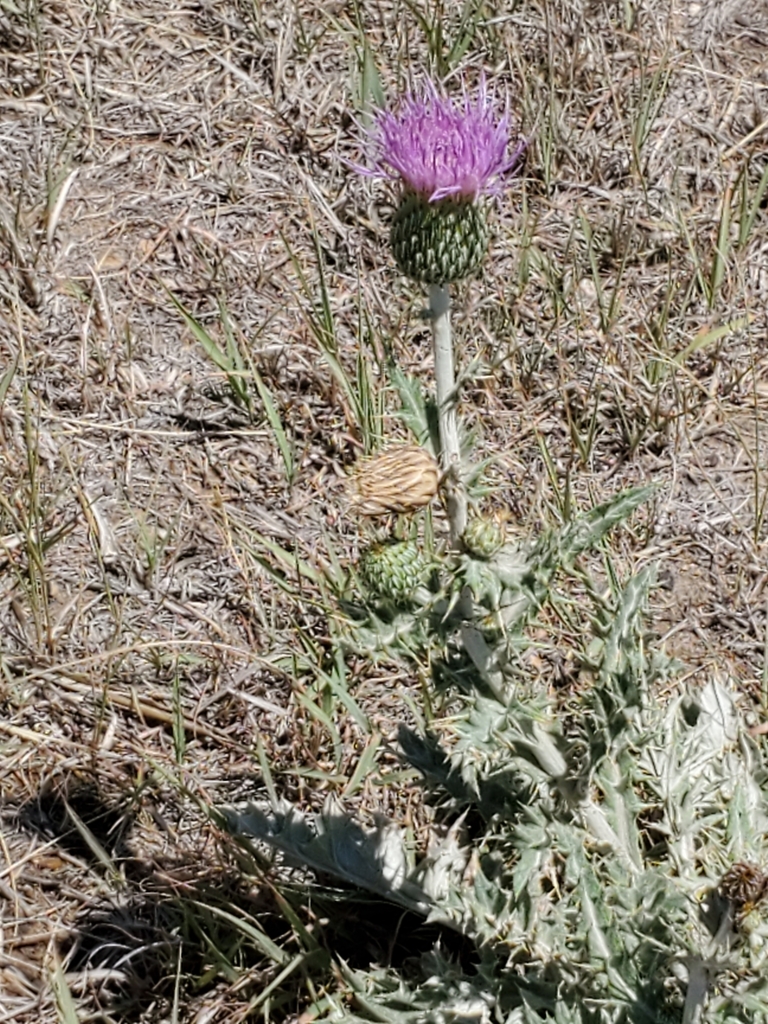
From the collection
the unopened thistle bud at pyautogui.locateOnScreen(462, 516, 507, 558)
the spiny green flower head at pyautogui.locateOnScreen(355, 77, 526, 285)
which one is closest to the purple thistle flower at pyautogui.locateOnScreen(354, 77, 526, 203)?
the spiny green flower head at pyautogui.locateOnScreen(355, 77, 526, 285)

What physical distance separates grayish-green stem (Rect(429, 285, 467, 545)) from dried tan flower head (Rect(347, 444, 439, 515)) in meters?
0.05

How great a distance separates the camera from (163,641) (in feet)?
11.6

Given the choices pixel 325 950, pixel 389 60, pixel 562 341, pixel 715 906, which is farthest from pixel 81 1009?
pixel 389 60

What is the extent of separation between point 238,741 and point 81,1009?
751 mm

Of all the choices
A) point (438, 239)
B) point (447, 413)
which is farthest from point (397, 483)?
point (438, 239)

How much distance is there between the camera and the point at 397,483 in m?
Answer: 2.32

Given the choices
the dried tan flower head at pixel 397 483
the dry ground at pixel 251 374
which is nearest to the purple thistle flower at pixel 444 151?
the dried tan flower head at pixel 397 483

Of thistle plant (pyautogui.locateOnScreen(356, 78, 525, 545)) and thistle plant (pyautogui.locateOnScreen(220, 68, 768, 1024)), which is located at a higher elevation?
thistle plant (pyautogui.locateOnScreen(356, 78, 525, 545))

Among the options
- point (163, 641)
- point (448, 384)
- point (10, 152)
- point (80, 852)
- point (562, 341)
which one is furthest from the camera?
point (10, 152)

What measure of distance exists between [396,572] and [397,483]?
196mm

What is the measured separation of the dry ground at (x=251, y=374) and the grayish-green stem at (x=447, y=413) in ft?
3.32

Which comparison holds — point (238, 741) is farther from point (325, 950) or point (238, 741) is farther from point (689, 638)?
point (689, 638)

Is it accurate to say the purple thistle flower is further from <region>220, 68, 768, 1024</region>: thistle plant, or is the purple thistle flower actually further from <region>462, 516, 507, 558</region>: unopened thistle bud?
<region>462, 516, 507, 558</region>: unopened thistle bud

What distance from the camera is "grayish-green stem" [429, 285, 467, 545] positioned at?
7.73ft
